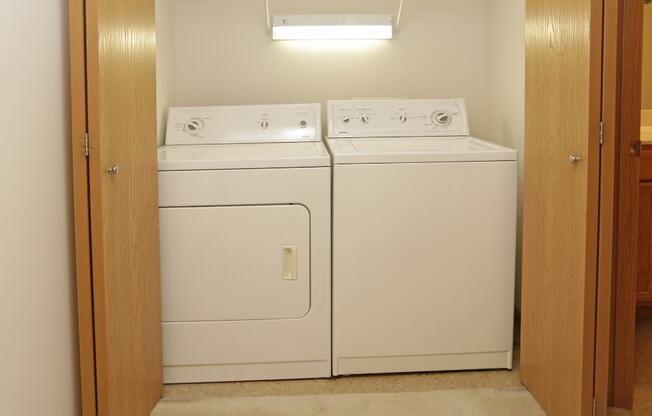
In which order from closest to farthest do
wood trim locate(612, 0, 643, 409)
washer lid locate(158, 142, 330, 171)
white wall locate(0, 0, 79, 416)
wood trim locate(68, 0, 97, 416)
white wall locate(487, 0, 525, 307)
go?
white wall locate(0, 0, 79, 416), wood trim locate(68, 0, 97, 416), wood trim locate(612, 0, 643, 409), washer lid locate(158, 142, 330, 171), white wall locate(487, 0, 525, 307)

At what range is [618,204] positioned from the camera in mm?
2387

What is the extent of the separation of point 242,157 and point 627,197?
135 cm

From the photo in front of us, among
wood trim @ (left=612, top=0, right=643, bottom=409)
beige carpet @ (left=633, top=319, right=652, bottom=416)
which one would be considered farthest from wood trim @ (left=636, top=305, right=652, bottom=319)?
wood trim @ (left=612, top=0, right=643, bottom=409)

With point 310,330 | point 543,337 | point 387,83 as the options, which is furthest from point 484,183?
point 387,83

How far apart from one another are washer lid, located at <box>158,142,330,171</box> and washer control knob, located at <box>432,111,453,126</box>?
58cm

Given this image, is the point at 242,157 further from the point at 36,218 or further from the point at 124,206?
the point at 36,218

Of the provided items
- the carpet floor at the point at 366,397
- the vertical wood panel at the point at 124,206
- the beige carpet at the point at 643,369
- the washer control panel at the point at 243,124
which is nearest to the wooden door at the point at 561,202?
the carpet floor at the point at 366,397

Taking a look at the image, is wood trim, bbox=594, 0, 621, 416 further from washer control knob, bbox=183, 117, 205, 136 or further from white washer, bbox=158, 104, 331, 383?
washer control knob, bbox=183, 117, 205, 136

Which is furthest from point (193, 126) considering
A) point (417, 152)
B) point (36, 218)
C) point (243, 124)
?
point (36, 218)

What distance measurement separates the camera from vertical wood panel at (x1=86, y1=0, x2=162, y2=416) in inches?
83.4

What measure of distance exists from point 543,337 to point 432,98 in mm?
1566

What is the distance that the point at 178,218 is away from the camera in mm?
2896

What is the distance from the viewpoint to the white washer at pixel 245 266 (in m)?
2.89

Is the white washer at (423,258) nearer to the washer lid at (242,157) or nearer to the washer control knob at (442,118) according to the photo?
the washer lid at (242,157)
